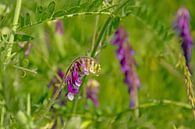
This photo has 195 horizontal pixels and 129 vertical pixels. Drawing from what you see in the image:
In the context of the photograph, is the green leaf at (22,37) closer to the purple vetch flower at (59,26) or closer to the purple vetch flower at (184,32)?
the purple vetch flower at (184,32)

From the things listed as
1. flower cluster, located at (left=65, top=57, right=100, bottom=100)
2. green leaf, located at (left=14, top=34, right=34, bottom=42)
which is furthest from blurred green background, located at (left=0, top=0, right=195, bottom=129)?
flower cluster, located at (left=65, top=57, right=100, bottom=100)

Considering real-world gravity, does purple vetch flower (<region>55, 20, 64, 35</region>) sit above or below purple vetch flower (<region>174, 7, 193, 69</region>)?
above

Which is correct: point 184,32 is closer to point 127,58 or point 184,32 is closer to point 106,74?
point 127,58

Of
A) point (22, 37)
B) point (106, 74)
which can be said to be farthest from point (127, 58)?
point (22, 37)

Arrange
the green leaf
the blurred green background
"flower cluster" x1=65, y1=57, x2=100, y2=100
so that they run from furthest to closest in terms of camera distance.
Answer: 1. the blurred green background
2. the green leaf
3. "flower cluster" x1=65, y1=57, x2=100, y2=100

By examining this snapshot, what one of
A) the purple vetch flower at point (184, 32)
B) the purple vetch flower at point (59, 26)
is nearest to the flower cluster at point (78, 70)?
the purple vetch flower at point (184, 32)

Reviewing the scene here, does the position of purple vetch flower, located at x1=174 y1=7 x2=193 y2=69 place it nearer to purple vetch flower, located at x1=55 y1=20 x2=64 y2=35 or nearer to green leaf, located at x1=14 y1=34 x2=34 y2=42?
purple vetch flower, located at x1=55 y1=20 x2=64 y2=35

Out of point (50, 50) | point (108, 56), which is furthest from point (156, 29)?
point (108, 56)
